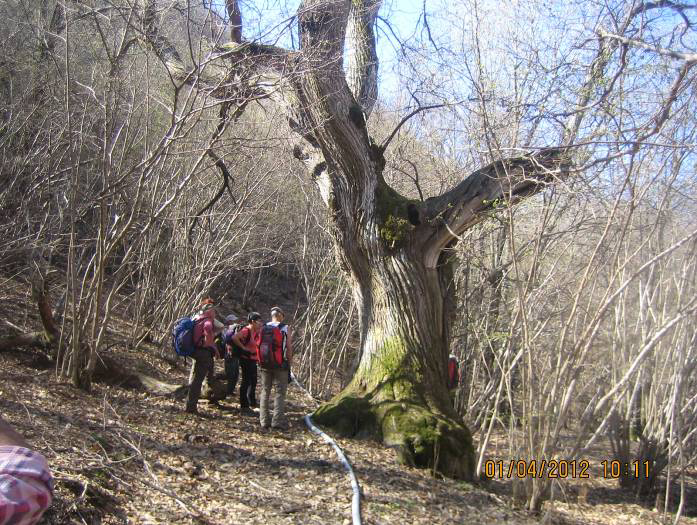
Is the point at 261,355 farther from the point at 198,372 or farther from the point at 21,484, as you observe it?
the point at 21,484

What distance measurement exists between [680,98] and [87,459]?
5.63 meters

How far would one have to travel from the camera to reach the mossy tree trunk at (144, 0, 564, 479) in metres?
6.65

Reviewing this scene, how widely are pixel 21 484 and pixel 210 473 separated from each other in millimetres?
3865

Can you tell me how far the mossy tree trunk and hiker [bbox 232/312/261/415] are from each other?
46.9 inches

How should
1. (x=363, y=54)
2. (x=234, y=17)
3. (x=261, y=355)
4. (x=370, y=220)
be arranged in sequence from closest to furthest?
(x=261, y=355) < (x=370, y=220) < (x=234, y=17) < (x=363, y=54)

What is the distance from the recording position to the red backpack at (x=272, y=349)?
22.3ft

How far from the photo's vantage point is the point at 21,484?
4.80ft

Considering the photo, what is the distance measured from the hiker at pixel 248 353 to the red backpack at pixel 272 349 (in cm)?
49

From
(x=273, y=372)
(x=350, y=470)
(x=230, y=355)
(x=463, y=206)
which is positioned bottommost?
(x=350, y=470)

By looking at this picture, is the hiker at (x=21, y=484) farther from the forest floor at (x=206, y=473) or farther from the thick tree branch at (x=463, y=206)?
the thick tree branch at (x=463, y=206)
